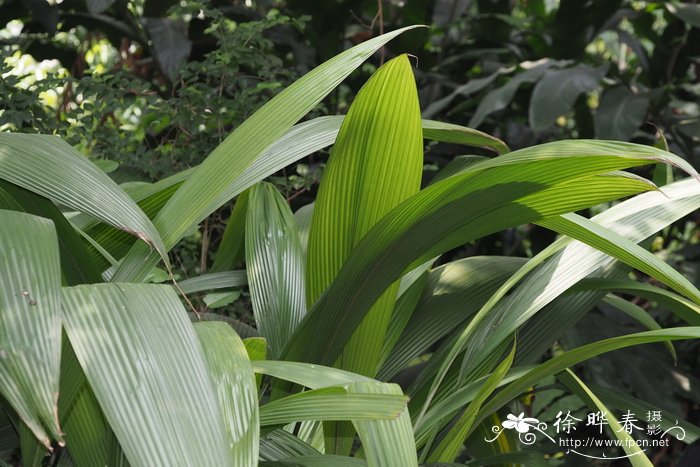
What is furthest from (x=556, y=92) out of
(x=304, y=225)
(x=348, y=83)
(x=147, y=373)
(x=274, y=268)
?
(x=147, y=373)

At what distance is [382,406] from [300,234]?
521mm

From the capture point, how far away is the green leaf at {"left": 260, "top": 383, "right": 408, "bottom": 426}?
0.51m

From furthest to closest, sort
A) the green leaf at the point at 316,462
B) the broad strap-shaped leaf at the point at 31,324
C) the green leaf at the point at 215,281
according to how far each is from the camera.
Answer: the green leaf at the point at 215,281, the green leaf at the point at 316,462, the broad strap-shaped leaf at the point at 31,324

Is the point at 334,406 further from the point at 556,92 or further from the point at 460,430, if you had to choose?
the point at 556,92

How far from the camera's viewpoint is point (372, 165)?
2.40 ft

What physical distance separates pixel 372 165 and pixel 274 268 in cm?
23

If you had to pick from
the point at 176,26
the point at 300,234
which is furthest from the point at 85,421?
the point at 176,26

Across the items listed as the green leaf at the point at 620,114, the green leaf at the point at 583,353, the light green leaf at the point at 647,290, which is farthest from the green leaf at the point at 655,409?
the green leaf at the point at 620,114

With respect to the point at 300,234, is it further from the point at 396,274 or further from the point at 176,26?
the point at 176,26

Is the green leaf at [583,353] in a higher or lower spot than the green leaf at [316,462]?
higher

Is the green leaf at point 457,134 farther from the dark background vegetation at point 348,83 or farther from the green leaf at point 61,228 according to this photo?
the green leaf at point 61,228

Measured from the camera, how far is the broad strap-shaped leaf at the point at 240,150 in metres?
0.68

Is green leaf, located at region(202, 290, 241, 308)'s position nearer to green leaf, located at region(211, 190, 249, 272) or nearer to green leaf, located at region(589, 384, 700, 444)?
green leaf, located at region(211, 190, 249, 272)

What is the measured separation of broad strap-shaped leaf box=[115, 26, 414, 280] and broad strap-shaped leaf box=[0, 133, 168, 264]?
74mm
